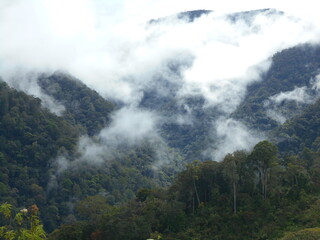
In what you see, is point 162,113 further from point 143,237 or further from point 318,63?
point 143,237

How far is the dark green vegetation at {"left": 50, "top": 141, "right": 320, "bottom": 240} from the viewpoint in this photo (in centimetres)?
3222

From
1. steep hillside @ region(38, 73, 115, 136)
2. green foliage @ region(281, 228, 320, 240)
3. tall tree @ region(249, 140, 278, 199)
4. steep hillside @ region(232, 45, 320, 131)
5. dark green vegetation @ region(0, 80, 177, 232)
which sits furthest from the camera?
steep hillside @ region(232, 45, 320, 131)

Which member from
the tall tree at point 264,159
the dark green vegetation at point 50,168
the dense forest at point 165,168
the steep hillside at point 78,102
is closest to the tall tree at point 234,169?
the dense forest at point 165,168

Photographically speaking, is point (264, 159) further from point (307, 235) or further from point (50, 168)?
point (50, 168)

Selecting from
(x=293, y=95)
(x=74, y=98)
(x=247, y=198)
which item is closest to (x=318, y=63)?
(x=293, y=95)

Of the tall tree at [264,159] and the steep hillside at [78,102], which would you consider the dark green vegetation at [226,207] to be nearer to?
the tall tree at [264,159]

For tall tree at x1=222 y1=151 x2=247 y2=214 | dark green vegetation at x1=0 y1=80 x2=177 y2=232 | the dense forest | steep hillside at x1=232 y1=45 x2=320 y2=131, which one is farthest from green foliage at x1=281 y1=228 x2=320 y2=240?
steep hillside at x1=232 y1=45 x2=320 y2=131

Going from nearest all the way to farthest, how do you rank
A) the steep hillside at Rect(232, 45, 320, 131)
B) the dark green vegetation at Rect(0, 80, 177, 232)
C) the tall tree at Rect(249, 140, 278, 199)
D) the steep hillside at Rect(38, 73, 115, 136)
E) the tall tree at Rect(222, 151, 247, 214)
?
the tall tree at Rect(249, 140, 278, 199)
the tall tree at Rect(222, 151, 247, 214)
the dark green vegetation at Rect(0, 80, 177, 232)
the steep hillside at Rect(38, 73, 115, 136)
the steep hillside at Rect(232, 45, 320, 131)

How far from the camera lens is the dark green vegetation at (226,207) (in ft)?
106

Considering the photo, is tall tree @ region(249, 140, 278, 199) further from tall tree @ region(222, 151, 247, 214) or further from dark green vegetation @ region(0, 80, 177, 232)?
dark green vegetation @ region(0, 80, 177, 232)

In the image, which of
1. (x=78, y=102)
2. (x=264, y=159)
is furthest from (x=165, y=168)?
(x=264, y=159)

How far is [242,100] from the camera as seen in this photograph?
141 metres

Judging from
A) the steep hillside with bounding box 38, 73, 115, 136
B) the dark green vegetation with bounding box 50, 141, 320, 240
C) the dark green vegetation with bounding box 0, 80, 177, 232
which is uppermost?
the steep hillside with bounding box 38, 73, 115, 136

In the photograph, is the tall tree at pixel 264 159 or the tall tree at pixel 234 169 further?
the tall tree at pixel 234 169
